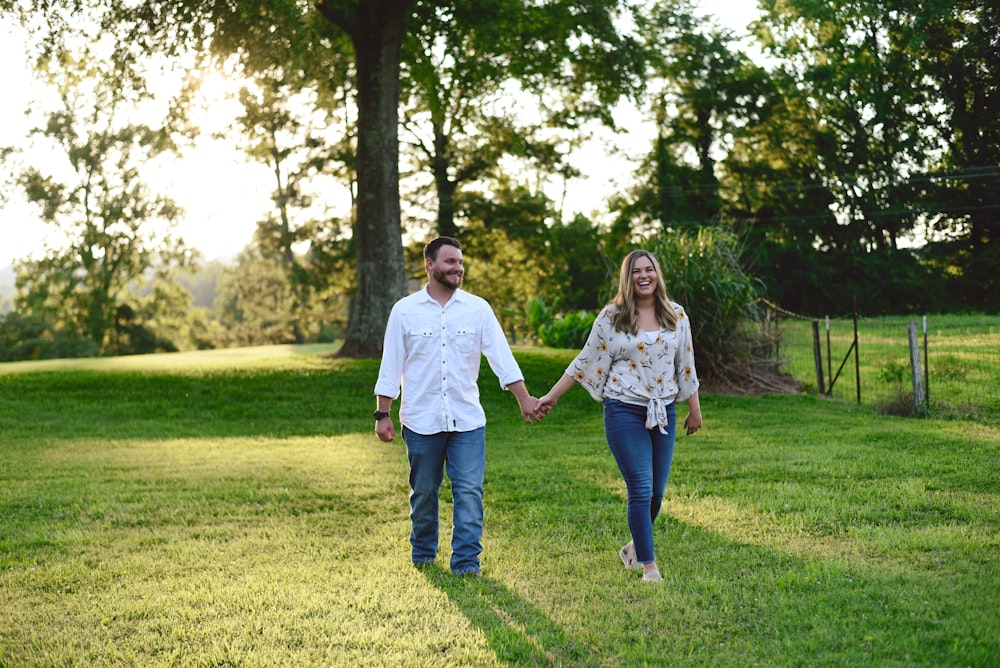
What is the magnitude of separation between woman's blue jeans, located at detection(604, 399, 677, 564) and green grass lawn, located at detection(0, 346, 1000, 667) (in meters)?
0.32

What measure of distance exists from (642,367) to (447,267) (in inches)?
52.7

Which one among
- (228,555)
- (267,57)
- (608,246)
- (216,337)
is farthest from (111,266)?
(228,555)

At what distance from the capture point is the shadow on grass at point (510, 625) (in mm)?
4465

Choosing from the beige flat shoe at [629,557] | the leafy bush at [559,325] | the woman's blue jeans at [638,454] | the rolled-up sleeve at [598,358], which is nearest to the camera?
the woman's blue jeans at [638,454]

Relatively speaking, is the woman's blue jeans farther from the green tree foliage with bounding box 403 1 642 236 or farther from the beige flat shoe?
the green tree foliage with bounding box 403 1 642 236

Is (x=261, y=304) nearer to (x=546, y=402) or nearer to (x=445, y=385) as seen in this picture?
(x=445, y=385)

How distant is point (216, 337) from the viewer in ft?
200

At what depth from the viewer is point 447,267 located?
6.02m

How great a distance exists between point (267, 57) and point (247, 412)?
703 centimetres

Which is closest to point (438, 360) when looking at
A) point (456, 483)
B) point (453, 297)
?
point (453, 297)

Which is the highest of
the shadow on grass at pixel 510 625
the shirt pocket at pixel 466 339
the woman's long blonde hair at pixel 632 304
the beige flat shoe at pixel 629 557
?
the woman's long blonde hair at pixel 632 304

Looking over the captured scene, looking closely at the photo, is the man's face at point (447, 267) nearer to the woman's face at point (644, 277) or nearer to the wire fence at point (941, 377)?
the woman's face at point (644, 277)

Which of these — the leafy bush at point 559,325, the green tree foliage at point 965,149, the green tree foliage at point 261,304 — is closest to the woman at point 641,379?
the leafy bush at point 559,325

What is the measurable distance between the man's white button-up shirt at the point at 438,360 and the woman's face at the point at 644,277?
899mm
